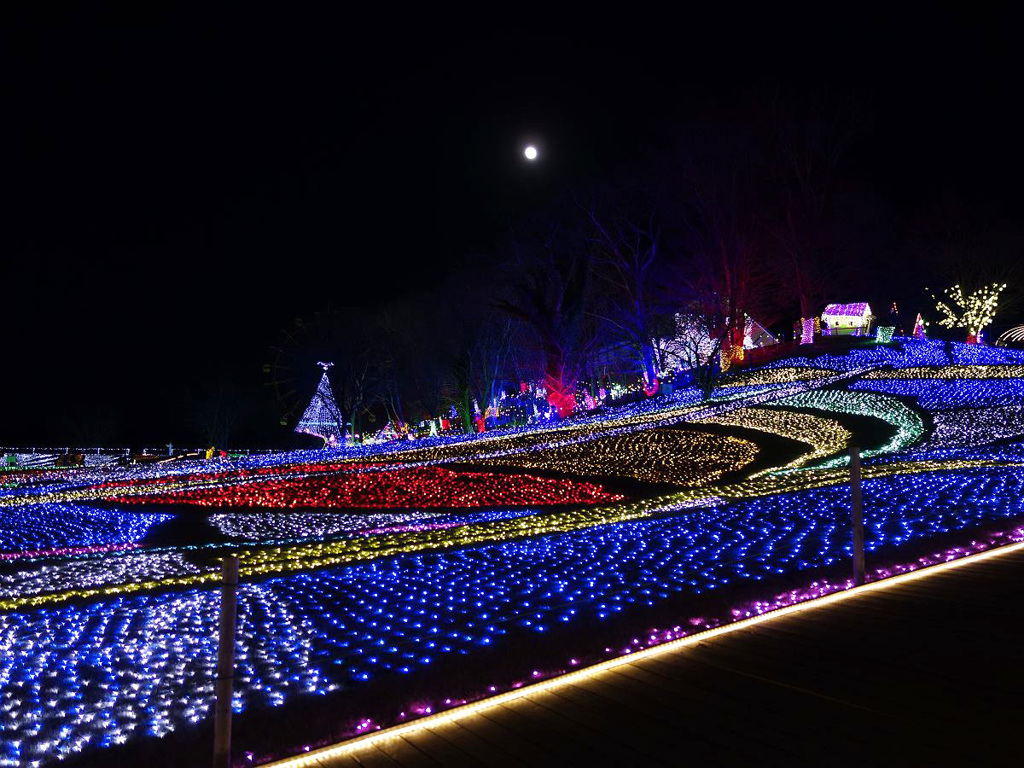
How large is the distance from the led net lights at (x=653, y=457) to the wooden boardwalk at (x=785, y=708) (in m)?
11.1

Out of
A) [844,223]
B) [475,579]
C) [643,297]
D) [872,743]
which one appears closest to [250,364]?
[643,297]

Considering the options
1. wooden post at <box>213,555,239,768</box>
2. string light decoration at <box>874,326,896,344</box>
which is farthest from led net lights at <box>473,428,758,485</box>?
string light decoration at <box>874,326,896,344</box>

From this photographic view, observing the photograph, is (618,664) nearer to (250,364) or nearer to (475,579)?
(475,579)

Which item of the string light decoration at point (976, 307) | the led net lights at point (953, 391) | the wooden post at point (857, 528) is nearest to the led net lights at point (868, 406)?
the led net lights at point (953, 391)

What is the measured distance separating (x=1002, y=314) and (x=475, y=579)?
201 ft

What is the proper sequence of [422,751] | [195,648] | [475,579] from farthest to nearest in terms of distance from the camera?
[475,579] < [195,648] < [422,751]

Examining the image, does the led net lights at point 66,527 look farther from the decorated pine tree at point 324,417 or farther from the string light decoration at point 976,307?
the string light decoration at point 976,307

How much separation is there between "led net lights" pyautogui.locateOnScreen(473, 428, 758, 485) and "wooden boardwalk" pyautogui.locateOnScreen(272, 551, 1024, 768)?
1108 cm

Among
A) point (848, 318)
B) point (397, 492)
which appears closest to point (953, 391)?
point (397, 492)

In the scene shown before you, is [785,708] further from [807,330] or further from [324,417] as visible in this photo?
[324,417]

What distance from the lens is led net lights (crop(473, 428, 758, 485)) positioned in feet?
58.2

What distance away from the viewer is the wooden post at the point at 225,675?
143 inches

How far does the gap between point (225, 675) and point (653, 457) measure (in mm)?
16718

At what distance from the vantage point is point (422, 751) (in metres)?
3.93
